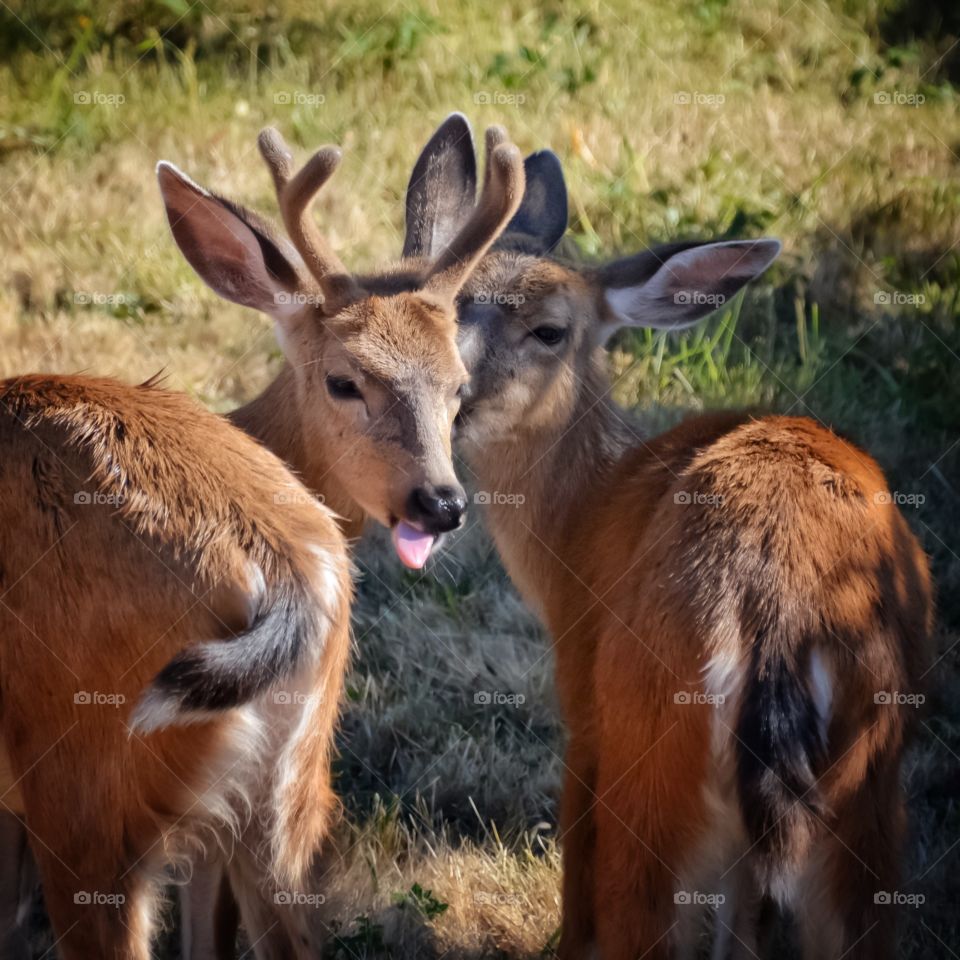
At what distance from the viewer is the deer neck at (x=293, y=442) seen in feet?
18.0

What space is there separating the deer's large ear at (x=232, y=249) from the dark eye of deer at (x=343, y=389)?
397 mm

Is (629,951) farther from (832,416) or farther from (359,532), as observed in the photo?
(832,416)

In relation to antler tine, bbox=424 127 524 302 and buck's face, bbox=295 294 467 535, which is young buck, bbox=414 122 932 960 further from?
antler tine, bbox=424 127 524 302

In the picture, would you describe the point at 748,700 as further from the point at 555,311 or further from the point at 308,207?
the point at 308,207

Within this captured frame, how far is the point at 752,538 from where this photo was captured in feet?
13.9

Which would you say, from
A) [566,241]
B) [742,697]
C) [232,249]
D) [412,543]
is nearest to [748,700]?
[742,697]

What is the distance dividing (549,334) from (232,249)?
120 cm

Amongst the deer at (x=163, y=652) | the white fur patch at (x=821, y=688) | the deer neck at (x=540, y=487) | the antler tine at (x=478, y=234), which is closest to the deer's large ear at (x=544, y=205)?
the antler tine at (x=478, y=234)

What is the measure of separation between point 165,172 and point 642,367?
2895 mm

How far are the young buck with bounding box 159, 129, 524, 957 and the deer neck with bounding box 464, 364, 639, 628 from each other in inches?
17.8

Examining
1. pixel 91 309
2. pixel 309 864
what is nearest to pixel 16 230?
pixel 91 309

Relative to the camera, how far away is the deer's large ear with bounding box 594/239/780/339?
230 inches

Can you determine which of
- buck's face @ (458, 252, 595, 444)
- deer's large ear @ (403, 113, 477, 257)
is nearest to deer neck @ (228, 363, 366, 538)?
buck's face @ (458, 252, 595, 444)

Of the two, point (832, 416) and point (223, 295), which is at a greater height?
point (223, 295)
